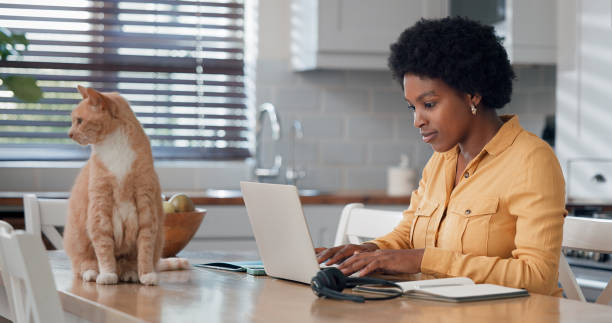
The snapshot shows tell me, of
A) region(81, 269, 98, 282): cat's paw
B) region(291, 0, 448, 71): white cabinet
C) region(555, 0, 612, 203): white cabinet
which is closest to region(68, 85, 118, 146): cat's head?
region(81, 269, 98, 282): cat's paw

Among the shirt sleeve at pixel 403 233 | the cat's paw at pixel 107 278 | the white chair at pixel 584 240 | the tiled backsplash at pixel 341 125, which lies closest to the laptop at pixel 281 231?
the cat's paw at pixel 107 278

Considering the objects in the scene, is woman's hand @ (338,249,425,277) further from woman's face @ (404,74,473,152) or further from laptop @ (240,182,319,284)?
woman's face @ (404,74,473,152)

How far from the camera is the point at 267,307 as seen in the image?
1.31 meters

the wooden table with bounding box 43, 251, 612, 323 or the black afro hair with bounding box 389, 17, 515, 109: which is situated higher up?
the black afro hair with bounding box 389, 17, 515, 109

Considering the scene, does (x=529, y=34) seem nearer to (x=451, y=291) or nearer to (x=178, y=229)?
(x=178, y=229)

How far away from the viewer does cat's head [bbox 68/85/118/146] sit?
4.95 ft

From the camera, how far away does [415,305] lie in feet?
4.34

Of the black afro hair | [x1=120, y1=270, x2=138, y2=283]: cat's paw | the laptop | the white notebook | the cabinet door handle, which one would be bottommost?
the cabinet door handle

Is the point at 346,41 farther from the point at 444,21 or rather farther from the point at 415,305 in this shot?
the point at 415,305

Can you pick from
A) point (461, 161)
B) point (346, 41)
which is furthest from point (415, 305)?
point (346, 41)

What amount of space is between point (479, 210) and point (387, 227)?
0.47m

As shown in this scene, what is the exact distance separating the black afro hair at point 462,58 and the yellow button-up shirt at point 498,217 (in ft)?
0.30

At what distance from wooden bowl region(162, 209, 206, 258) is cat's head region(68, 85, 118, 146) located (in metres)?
0.45

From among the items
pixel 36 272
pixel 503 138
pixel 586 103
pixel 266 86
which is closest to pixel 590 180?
pixel 586 103
